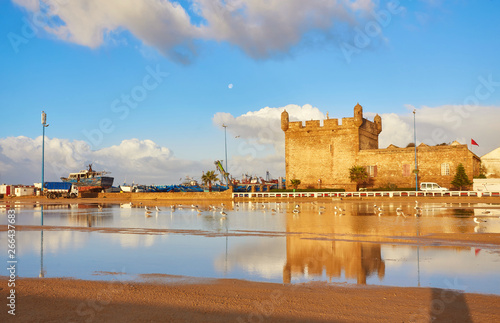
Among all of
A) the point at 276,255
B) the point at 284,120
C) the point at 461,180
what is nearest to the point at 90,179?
the point at 284,120

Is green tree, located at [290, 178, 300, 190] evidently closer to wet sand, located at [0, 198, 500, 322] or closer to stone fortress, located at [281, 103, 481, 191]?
stone fortress, located at [281, 103, 481, 191]

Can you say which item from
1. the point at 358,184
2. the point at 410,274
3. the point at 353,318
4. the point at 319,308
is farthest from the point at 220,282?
the point at 358,184

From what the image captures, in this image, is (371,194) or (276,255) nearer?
(276,255)

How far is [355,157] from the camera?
53.9 metres

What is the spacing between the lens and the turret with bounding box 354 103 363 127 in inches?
2115

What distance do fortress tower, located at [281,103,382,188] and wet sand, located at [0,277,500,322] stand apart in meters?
47.2

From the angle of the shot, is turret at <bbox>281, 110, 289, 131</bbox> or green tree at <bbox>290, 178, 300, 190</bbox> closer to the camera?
green tree at <bbox>290, 178, 300, 190</bbox>

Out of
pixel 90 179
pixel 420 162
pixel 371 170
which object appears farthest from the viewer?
pixel 90 179

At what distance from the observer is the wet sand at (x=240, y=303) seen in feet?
19.9

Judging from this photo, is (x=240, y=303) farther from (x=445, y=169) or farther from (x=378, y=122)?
(x=378, y=122)

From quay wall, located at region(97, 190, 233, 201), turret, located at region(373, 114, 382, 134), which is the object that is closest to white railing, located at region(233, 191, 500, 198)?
quay wall, located at region(97, 190, 233, 201)

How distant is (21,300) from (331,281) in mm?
5915

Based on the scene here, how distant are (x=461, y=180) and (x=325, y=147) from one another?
1740cm

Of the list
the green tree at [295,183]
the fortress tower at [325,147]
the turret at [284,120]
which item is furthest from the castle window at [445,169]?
the turret at [284,120]
